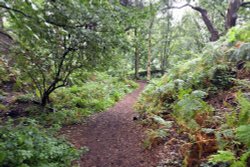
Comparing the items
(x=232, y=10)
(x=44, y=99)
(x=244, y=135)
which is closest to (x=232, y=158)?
(x=244, y=135)

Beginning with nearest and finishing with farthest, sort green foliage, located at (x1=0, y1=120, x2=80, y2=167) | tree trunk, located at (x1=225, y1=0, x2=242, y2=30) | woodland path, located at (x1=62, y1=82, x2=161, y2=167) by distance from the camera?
green foliage, located at (x1=0, y1=120, x2=80, y2=167)
woodland path, located at (x1=62, y1=82, x2=161, y2=167)
tree trunk, located at (x1=225, y1=0, x2=242, y2=30)

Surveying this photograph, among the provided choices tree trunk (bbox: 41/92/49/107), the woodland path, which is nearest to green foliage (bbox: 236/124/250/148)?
the woodland path

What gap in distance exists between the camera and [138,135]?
657 centimetres

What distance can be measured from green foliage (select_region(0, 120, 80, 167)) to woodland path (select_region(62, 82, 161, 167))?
447 millimetres

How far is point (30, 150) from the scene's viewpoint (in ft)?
14.0

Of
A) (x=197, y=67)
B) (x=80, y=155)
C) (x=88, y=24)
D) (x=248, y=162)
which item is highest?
(x=88, y=24)

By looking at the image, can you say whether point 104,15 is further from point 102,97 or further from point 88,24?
point 102,97

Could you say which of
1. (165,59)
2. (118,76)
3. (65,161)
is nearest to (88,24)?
(65,161)

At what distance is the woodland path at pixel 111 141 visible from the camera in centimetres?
510

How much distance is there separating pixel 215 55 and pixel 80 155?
17.2ft

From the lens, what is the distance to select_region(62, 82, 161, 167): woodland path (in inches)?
201

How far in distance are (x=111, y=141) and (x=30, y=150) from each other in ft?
7.85

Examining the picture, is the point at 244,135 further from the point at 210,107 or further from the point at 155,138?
the point at 155,138

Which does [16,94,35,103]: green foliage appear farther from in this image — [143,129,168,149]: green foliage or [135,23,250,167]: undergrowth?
[143,129,168,149]: green foliage
